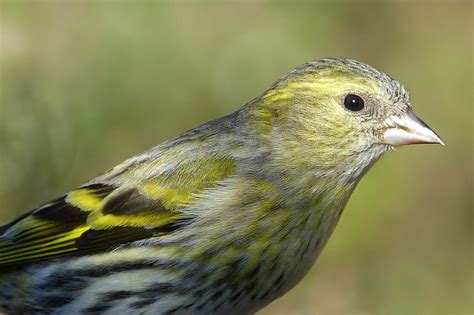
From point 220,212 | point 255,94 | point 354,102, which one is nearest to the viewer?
point 220,212

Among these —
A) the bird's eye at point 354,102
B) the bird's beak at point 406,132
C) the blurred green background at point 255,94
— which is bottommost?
the bird's beak at point 406,132

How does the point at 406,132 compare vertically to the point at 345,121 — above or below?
below

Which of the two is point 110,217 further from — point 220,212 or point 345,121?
point 345,121


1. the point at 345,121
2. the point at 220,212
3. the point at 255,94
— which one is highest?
the point at 255,94

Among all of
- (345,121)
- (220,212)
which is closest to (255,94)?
(345,121)

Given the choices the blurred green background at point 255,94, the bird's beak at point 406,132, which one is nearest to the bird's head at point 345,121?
the bird's beak at point 406,132

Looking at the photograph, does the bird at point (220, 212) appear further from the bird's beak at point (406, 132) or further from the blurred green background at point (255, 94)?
the blurred green background at point (255, 94)

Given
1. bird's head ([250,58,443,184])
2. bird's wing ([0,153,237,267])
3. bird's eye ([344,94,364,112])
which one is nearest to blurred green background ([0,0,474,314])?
bird's wing ([0,153,237,267])

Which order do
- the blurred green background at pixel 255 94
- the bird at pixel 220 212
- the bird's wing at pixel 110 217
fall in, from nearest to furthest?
the bird at pixel 220 212
the bird's wing at pixel 110 217
the blurred green background at pixel 255 94
